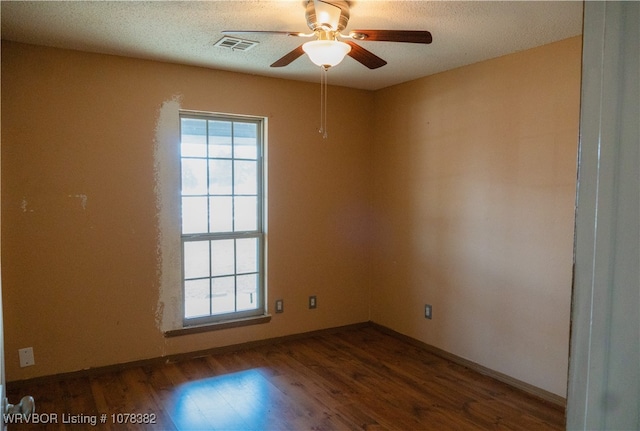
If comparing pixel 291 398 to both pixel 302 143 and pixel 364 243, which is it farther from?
pixel 302 143

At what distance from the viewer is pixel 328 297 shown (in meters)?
4.77

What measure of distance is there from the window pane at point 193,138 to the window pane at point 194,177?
2.8 inches

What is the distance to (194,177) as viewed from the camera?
13.3 feet

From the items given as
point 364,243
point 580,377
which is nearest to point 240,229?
point 364,243

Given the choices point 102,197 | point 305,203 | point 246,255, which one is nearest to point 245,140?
point 305,203

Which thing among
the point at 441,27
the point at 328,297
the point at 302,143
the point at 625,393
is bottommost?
the point at 328,297

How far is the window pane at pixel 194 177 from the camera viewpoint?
4.01 meters

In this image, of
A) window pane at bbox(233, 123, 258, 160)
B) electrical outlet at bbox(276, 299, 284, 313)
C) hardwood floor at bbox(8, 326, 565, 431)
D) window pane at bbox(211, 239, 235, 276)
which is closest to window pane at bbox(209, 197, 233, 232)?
window pane at bbox(211, 239, 235, 276)

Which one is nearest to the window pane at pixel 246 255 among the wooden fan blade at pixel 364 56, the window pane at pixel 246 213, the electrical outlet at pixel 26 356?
the window pane at pixel 246 213

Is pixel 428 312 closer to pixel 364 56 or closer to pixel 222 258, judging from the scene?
pixel 222 258

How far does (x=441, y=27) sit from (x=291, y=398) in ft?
9.08

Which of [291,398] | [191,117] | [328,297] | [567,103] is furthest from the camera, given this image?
[328,297]

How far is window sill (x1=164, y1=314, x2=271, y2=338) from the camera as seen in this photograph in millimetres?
3973

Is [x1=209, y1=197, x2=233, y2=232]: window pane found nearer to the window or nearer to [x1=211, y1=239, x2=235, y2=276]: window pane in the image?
the window
